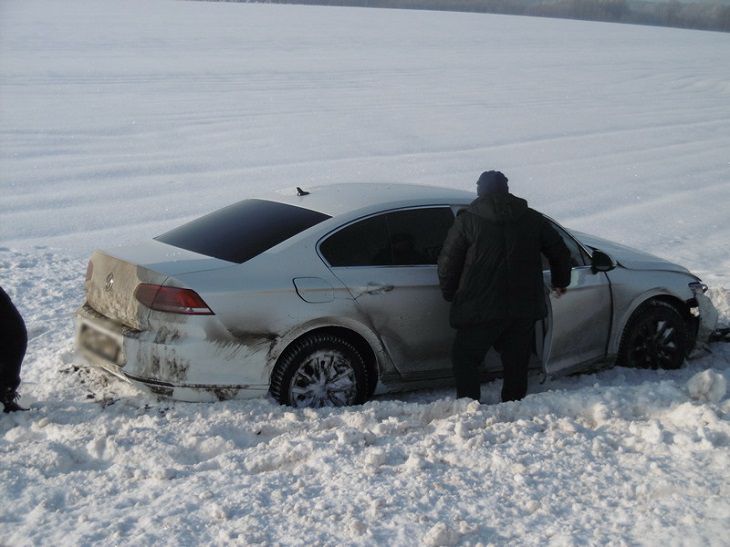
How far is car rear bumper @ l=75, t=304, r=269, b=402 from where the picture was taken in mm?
4867

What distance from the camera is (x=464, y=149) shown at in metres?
19.5

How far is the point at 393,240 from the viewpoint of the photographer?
558 cm

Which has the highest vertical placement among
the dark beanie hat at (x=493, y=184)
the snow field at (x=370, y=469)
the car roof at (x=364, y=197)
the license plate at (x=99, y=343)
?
the dark beanie hat at (x=493, y=184)

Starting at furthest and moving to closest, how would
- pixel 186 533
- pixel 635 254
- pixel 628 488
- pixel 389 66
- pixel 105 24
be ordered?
pixel 105 24 < pixel 389 66 < pixel 635 254 < pixel 628 488 < pixel 186 533

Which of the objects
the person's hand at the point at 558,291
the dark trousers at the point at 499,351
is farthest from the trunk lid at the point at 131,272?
the person's hand at the point at 558,291

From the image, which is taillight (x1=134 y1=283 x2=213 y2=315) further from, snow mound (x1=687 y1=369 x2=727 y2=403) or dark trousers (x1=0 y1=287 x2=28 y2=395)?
snow mound (x1=687 y1=369 x2=727 y2=403)

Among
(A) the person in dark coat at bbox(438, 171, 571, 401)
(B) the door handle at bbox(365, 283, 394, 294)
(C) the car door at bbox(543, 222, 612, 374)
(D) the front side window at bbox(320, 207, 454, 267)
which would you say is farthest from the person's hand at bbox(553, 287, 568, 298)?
(B) the door handle at bbox(365, 283, 394, 294)

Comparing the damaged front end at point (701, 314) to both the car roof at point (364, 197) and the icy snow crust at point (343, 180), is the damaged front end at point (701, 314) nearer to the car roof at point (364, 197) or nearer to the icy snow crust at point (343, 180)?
the icy snow crust at point (343, 180)

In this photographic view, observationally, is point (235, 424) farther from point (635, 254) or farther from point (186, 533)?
point (635, 254)

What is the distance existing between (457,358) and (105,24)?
43002 mm

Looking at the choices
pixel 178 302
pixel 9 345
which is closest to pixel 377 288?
pixel 178 302

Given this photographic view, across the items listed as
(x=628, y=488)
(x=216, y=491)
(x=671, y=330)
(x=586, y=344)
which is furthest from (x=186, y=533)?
(x=671, y=330)

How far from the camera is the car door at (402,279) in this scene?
5344 mm

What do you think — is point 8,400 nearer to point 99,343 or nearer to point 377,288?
point 99,343
